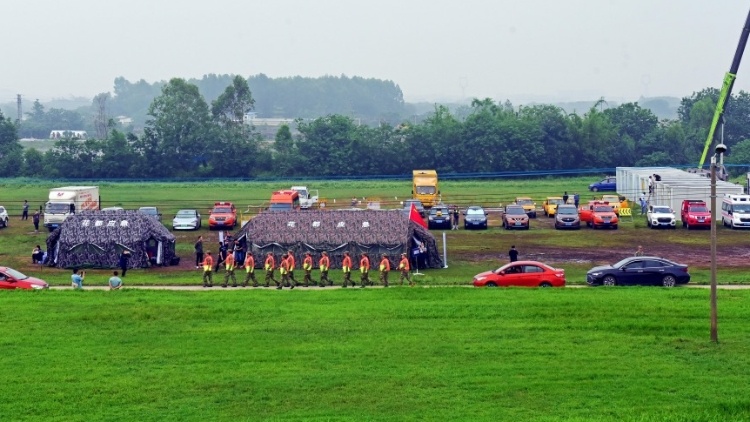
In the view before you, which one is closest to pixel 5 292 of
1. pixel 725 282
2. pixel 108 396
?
pixel 108 396

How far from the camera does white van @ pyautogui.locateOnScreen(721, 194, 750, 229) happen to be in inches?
2180

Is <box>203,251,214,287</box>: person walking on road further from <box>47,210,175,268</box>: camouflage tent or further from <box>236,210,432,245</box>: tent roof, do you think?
<box>47,210,175,268</box>: camouflage tent

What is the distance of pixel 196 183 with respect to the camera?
322 ft

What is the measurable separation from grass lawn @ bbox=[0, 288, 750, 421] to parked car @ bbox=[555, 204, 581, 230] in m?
22.9

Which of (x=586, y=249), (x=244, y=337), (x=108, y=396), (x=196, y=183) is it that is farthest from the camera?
(x=196, y=183)

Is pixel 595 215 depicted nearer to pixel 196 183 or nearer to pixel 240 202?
pixel 240 202

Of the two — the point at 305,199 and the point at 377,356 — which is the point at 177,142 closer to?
the point at 305,199

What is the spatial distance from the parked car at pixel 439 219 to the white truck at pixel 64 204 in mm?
18641

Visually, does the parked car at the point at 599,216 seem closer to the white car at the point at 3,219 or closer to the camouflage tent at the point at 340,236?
the camouflage tent at the point at 340,236

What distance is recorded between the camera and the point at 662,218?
185ft

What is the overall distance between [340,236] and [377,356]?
1787cm

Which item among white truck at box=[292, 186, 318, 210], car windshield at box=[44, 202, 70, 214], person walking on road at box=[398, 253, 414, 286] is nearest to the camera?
person walking on road at box=[398, 253, 414, 286]

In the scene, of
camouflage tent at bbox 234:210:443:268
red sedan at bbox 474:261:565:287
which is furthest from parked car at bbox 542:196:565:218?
red sedan at bbox 474:261:565:287

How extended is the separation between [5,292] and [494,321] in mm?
15539
